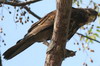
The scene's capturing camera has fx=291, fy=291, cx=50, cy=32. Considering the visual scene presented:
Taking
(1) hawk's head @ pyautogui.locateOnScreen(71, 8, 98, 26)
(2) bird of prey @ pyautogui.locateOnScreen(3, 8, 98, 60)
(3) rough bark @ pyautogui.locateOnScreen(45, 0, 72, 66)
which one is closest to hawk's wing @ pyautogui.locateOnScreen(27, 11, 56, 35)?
(2) bird of prey @ pyautogui.locateOnScreen(3, 8, 98, 60)

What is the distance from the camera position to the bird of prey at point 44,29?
3799mm

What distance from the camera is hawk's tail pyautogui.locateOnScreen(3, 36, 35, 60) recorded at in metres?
3.65

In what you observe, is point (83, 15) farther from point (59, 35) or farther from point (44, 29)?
point (59, 35)

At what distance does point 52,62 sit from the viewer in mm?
3045

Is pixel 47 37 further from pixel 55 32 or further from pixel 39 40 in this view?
pixel 55 32

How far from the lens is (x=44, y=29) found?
13.0 ft

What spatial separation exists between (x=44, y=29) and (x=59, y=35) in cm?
93

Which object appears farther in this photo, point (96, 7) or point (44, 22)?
point (96, 7)

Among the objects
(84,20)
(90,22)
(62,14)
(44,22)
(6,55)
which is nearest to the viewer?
(62,14)

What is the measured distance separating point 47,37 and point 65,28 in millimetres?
1311

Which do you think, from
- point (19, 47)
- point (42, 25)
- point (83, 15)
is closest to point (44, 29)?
point (42, 25)

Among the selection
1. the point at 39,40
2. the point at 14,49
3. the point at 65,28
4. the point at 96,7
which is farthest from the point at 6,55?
the point at 96,7

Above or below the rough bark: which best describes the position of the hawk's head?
below

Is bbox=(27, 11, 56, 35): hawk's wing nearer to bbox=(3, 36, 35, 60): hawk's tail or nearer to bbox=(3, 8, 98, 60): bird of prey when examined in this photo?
bbox=(3, 8, 98, 60): bird of prey
